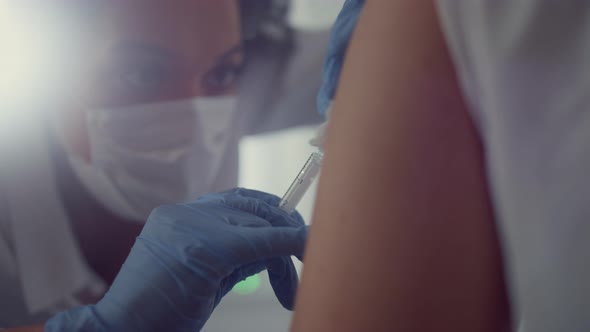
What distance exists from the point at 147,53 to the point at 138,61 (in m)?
0.04

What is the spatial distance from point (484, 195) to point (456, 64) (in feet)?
0.35

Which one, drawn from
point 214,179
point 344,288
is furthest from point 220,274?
point 214,179

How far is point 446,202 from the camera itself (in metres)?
0.34

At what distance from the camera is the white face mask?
1416mm

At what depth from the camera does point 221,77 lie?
4.95 ft

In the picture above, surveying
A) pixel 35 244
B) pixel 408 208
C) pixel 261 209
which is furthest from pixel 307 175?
pixel 35 244

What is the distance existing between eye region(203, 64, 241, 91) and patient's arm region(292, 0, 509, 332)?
3.90 feet

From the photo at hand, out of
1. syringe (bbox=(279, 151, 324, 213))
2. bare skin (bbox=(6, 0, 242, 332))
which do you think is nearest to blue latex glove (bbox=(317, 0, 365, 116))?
syringe (bbox=(279, 151, 324, 213))

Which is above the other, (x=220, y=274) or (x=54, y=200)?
(x=220, y=274)

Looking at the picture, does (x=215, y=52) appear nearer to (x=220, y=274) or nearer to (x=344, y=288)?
(x=220, y=274)

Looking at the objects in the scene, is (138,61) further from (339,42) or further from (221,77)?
(339,42)

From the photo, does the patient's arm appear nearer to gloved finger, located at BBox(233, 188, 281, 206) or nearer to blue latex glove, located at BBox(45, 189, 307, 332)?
blue latex glove, located at BBox(45, 189, 307, 332)

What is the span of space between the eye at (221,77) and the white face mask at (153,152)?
44 mm

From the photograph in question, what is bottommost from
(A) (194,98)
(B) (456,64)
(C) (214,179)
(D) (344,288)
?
(C) (214,179)
